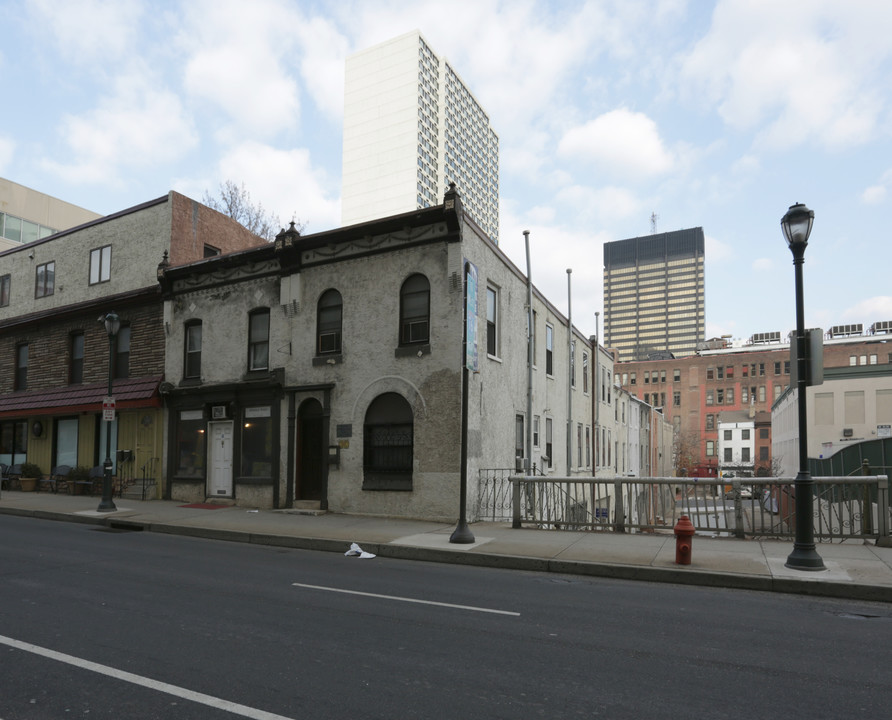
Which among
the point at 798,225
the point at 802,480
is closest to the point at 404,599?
the point at 802,480

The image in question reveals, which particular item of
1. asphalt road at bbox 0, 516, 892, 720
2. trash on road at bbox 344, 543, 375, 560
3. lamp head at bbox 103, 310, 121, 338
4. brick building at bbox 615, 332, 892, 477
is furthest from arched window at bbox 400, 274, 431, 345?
brick building at bbox 615, 332, 892, 477

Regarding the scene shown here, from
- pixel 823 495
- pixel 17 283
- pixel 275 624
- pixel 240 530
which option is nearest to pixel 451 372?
pixel 240 530

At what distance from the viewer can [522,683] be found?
500cm

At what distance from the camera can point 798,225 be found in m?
10.1

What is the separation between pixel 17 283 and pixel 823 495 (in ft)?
101

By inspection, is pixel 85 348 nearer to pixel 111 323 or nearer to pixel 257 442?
pixel 111 323

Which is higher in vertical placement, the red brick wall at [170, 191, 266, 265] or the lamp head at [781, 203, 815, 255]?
the red brick wall at [170, 191, 266, 265]

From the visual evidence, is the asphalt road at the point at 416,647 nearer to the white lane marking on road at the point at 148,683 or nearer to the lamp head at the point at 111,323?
the white lane marking on road at the point at 148,683

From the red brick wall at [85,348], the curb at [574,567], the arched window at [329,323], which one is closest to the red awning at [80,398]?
the red brick wall at [85,348]

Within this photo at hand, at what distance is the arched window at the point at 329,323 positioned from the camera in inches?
714

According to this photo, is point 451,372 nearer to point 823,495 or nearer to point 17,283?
point 823,495

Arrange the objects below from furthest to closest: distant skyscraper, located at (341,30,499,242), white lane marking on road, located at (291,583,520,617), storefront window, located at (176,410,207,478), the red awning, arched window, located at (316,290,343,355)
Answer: distant skyscraper, located at (341,30,499,242)
the red awning
storefront window, located at (176,410,207,478)
arched window, located at (316,290,343,355)
white lane marking on road, located at (291,583,520,617)

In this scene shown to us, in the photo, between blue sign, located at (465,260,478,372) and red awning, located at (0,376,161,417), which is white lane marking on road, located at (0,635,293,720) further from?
red awning, located at (0,376,161,417)

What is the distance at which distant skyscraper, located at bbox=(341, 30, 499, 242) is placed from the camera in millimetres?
→ 146025
